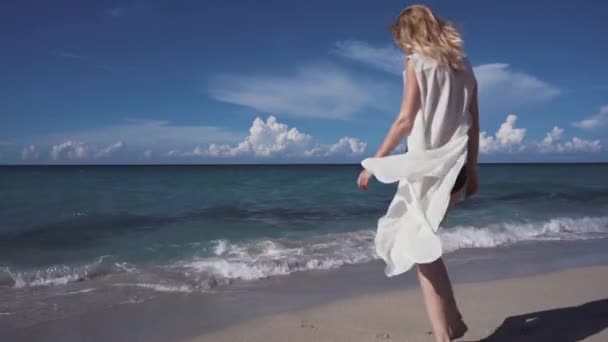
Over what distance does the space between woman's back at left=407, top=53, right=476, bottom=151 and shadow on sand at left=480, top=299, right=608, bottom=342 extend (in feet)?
5.47

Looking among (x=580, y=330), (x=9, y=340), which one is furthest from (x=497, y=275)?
(x=9, y=340)

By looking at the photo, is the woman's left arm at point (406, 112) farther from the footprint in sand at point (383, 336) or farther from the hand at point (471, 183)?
the footprint in sand at point (383, 336)

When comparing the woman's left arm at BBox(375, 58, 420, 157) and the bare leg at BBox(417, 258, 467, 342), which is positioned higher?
the woman's left arm at BBox(375, 58, 420, 157)

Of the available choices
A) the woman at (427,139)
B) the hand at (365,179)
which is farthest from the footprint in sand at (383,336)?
the hand at (365,179)

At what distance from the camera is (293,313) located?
427cm

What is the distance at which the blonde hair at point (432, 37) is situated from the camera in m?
2.37

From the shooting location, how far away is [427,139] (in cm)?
249

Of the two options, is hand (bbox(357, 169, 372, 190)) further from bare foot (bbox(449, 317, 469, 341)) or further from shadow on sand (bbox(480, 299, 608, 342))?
shadow on sand (bbox(480, 299, 608, 342))

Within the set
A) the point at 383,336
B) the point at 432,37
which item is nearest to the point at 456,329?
the point at 383,336

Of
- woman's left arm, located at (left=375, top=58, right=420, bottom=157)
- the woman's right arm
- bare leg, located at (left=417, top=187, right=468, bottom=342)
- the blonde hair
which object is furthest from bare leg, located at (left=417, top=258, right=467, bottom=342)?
the blonde hair

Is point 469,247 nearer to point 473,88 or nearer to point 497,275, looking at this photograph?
point 497,275

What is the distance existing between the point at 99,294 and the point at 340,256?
346cm

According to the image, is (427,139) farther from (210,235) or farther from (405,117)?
(210,235)

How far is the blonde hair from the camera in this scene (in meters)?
2.37
